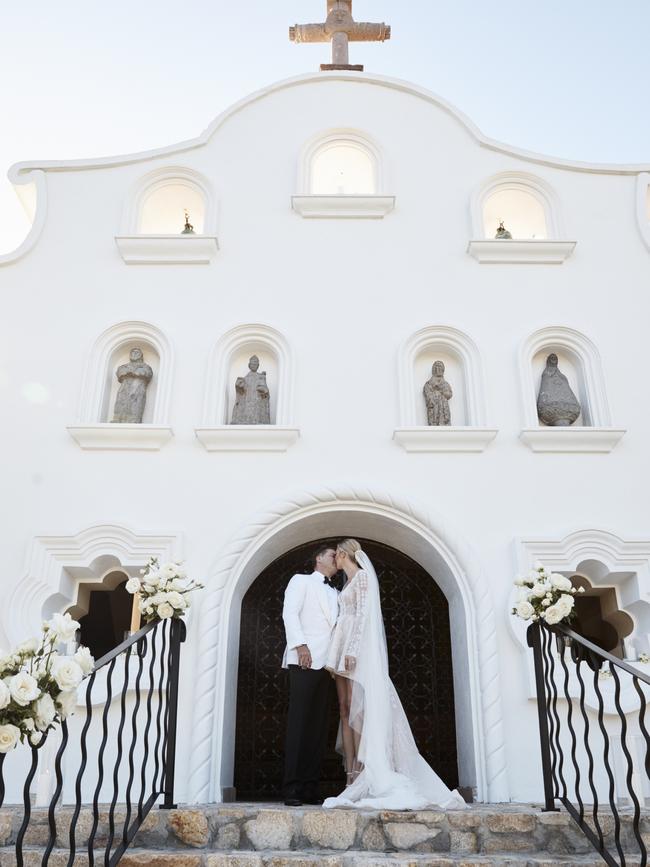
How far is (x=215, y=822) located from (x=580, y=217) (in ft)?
21.8

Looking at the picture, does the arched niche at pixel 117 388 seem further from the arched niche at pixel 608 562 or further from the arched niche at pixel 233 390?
the arched niche at pixel 608 562

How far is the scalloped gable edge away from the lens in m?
8.36

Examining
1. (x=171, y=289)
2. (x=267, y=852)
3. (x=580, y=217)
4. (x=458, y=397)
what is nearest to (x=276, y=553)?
(x=458, y=397)

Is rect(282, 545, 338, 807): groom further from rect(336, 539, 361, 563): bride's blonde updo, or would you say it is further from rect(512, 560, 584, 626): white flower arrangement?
rect(512, 560, 584, 626): white flower arrangement

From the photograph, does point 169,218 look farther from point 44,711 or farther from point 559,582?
point 44,711

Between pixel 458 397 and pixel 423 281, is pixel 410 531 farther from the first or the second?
pixel 423 281

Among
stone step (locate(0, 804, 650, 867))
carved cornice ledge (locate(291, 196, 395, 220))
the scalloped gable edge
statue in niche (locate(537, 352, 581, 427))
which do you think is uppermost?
the scalloped gable edge

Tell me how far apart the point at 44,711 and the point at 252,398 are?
4.60 m

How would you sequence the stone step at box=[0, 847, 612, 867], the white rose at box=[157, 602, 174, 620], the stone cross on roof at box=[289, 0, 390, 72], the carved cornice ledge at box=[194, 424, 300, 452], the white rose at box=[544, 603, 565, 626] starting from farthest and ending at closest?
1. the stone cross on roof at box=[289, 0, 390, 72]
2. the carved cornice ledge at box=[194, 424, 300, 452]
3. the white rose at box=[157, 602, 174, 620]
4. the white rose at box=[544, 603, 565, 626]
5. the stone step at box=[0, 847, 612, 867]

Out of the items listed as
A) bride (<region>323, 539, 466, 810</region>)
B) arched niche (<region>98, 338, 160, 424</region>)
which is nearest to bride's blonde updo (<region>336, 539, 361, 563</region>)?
bride (<region>323, 539, 466, 810</region>)

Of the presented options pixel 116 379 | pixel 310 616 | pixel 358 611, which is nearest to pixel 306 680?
pixel 310 616

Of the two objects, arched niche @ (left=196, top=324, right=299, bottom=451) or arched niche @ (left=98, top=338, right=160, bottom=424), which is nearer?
arched niche @ (left=196, top=324, right=299, bottom=451)

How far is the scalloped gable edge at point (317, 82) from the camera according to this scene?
8.36 meters

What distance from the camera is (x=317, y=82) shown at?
8.94m
